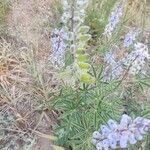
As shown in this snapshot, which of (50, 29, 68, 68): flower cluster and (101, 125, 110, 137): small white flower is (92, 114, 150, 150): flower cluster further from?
(50, 29, 68, 68): flower cluster

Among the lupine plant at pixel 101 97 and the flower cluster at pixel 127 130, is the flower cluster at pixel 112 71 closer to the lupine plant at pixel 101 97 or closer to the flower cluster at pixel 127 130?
the lupine plant at pixel 101 97

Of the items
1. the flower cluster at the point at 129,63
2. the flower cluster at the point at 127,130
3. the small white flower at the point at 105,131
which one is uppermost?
the flower cluster at the point at 129,63

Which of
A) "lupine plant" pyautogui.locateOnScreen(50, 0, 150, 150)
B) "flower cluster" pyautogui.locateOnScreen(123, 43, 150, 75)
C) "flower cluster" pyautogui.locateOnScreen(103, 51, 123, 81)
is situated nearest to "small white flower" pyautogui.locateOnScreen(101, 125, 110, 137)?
"lupine plant" pyautogui.locateOnScreen(50, 0, 150, 150)

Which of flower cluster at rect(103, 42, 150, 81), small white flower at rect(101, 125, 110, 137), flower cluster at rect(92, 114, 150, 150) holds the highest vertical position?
flower cluster at rect(103, 42, 150, 81)

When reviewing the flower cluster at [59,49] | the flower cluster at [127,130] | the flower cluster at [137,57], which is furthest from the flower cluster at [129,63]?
the flower cluster at [127,130]

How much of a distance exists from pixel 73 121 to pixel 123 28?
972 millimetres

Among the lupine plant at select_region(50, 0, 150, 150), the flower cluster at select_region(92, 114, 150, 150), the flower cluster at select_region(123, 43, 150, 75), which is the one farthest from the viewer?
the flower cluster at select_region(123, 43, 150, 75)

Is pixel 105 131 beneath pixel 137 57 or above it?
beneath

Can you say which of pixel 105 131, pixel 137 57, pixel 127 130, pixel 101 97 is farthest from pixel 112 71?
pixel 127 130

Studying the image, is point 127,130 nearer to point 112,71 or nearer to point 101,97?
point 101,97

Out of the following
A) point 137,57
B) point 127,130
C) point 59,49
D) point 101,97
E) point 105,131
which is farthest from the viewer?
point 59,49

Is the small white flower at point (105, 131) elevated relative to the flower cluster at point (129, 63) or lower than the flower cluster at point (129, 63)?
lower

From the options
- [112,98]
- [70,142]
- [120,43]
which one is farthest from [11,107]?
[120,43]

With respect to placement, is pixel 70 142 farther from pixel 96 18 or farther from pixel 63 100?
pixel 96 18
